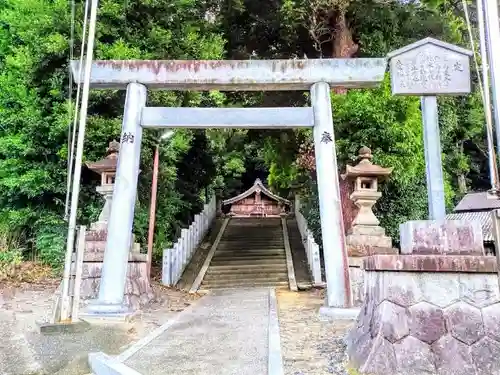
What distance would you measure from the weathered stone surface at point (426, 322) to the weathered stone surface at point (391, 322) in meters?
0.06

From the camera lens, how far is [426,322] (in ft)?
12.1

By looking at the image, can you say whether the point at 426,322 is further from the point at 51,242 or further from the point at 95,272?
the point at 51,242

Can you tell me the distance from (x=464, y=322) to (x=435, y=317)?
0.71 feet

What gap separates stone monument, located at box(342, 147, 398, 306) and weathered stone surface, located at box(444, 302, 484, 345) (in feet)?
16.2

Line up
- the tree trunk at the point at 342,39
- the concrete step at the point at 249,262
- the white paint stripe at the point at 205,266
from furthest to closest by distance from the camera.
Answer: the concrete step at the point at 249,262 → the tree trunk at the point at 342,39 → the white paint stripe at the point at 205,266

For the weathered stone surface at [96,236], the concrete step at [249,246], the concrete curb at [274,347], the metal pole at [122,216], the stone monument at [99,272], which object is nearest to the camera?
the concrete curb at [274,347]

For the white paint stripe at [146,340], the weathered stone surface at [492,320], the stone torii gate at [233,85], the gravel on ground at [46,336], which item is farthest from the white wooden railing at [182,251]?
the weathered stone surface at [492,320]

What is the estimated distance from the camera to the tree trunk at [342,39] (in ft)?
44.3

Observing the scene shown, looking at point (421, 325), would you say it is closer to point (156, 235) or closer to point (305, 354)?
point (305, 354)

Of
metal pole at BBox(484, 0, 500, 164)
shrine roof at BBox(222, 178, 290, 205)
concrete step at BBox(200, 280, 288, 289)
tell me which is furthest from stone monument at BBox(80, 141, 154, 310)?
shrine roof at BBox(222, 178, 290, 205)

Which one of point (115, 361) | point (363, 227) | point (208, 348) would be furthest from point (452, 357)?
point (363, 227)

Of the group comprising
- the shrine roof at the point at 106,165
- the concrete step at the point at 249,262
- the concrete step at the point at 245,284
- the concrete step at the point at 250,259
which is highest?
the shrine roof at the point at 106,165

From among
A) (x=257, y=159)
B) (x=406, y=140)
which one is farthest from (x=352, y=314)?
(x=257, y=159)

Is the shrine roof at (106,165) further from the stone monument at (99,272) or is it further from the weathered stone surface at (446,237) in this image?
the weathered stone surface at (446,237)
